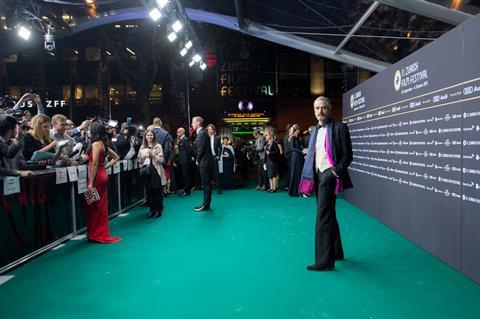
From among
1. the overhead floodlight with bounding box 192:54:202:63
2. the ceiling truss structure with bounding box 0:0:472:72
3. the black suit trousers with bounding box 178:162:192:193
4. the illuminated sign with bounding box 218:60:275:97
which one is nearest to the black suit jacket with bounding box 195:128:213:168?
the black suit trousers with bounding box 178:162:192:193

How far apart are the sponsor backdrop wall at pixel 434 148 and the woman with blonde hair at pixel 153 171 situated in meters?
3.65

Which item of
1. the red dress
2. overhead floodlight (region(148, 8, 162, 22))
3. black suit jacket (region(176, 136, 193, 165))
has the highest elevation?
overhead floodlight (region(148, 8, 162, 22))

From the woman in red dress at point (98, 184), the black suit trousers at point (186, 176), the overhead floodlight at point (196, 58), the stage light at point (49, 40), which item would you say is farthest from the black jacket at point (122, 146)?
the overhead floodlight at point (196, 58)

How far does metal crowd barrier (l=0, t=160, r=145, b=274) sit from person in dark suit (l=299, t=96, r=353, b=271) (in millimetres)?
3015

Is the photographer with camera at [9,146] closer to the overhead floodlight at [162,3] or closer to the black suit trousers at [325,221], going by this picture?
the black suit trousers at [325,221]

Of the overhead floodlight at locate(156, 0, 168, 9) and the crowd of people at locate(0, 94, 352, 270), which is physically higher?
the overhead floodlight at locate(156, 0, 168, 9)

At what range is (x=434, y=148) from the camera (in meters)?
4.05

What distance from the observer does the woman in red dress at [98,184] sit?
4746mm

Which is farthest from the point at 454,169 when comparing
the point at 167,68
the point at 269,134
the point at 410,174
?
the point at 167,68

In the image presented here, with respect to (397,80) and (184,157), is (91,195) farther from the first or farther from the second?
(184,157)

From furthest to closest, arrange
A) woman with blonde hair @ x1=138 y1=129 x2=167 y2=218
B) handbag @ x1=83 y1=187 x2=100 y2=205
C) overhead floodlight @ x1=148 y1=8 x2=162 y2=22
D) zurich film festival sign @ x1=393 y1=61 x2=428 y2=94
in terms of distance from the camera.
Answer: overhead floodlight @ x1=148 y1=8 x2=162 y2=22 → woman with blonde hair @ x1=138 y1=129 x2=167 y2=218 → handbag @ x1=83 y1=187 x2=100 y2=205 → zurich film festival sign @ x1=393 y1=61 x2=428 y2=94

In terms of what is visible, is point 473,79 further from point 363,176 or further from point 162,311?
point 363,176

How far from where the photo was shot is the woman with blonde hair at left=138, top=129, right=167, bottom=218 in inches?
248

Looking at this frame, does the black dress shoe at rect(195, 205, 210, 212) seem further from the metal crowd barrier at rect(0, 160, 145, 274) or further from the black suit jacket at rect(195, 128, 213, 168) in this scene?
the metal crowd barrier at rect(0, 160, 145, 274)
